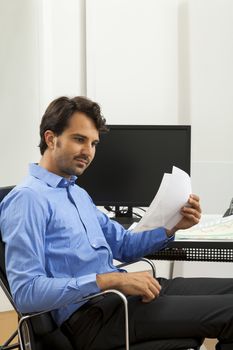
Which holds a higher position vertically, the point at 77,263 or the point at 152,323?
the point at 77,263

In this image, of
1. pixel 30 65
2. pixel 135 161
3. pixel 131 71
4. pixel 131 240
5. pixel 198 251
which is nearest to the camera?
pixel 131 240

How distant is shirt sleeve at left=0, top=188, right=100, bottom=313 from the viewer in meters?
1.68

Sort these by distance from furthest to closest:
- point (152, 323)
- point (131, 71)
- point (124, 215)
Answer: point (131, 71) < point (124, 215) < point (152, 323)

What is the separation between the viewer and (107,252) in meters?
2.04

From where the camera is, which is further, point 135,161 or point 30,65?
point 30,65

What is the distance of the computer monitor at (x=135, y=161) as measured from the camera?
2861 mm

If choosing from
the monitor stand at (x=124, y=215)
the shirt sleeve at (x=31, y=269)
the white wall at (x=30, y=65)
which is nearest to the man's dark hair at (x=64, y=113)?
the shirt sleeve at (x=31, y=269)

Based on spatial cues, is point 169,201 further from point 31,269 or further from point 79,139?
point 31,269

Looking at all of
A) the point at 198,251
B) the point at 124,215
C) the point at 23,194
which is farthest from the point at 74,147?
the point at 124,215

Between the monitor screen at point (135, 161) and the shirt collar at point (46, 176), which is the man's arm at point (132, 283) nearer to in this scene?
the shirt collar at point (46, 176)

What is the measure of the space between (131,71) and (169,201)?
207 cm

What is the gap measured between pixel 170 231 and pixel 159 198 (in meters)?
0.22

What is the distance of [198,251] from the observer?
2.39 m

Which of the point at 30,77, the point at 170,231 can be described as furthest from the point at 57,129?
the point at 30,77
